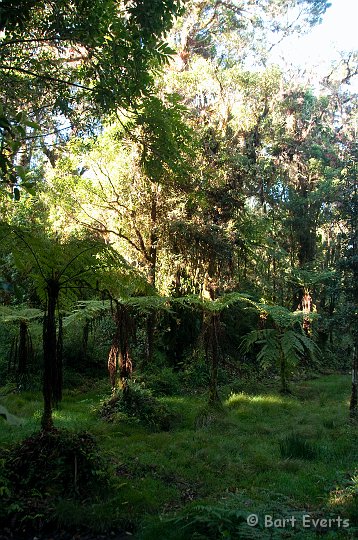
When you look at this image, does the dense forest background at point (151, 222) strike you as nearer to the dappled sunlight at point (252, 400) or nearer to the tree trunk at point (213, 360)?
the tree trunk at point (213, 360)

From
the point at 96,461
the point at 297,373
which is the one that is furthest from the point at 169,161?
Result: the point at 297,373

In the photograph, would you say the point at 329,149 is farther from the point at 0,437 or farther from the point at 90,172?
the point at 0,437

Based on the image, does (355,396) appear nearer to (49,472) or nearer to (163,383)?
(163,383)

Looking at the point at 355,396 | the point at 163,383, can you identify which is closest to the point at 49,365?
the point at 163,383

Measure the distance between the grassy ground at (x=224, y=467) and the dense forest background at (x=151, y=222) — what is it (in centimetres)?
66

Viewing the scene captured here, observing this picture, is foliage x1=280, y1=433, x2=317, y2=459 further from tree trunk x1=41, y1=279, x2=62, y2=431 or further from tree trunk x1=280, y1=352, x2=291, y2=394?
tree trunk x1=280, y1=352, x2=291, y2=394

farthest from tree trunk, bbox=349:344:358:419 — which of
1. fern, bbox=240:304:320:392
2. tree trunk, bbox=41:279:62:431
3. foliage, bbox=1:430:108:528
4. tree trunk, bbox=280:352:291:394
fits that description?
tree trunk, bbox=41:279:62:431

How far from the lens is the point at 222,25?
18.3 m

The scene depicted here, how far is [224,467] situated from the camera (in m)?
5.72

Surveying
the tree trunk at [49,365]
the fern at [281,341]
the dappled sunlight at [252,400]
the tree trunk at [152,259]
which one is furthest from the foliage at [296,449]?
the tree trunk at [152,259]

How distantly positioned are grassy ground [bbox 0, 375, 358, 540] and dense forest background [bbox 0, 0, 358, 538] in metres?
0.66

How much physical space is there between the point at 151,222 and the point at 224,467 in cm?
692

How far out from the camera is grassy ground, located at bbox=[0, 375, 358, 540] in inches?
146

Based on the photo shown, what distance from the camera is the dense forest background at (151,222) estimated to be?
561 centimetres
